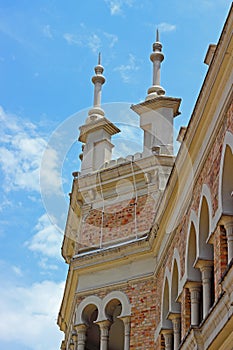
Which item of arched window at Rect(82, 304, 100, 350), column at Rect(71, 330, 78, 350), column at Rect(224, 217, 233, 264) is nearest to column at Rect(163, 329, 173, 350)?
arched window at Rect(82, 304, 100, 350)

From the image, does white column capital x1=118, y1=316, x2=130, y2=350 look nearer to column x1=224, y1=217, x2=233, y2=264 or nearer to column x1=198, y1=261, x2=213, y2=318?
column x1=198, y1=261, x2=213, y2=318

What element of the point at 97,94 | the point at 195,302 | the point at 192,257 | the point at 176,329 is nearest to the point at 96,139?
the point at 97,94

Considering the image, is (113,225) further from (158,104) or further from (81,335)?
(158,104)

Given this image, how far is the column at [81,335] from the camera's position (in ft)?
55.6

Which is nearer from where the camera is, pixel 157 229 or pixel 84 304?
pixel 157 229

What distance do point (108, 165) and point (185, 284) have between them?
6804 millimetres

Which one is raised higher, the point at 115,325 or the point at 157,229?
the point at 157,229

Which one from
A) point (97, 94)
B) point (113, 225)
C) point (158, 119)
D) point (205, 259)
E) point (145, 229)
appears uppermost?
point (97, 94)

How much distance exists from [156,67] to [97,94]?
191 centimetres

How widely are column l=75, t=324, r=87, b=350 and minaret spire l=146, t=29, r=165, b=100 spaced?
5846 millimetres

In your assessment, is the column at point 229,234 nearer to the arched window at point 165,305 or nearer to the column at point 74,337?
the arched window at point 165,305

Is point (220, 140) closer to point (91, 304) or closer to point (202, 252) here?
point (202, 252)

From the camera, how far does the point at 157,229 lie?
50.8 feet

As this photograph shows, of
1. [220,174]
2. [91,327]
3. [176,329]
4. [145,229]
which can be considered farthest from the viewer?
[91,327]
